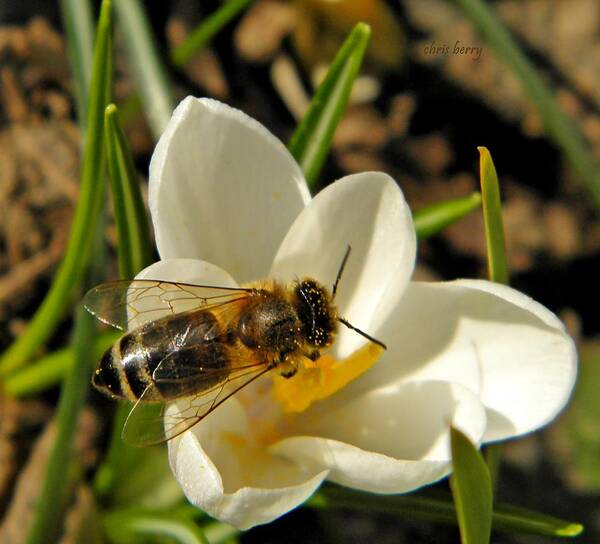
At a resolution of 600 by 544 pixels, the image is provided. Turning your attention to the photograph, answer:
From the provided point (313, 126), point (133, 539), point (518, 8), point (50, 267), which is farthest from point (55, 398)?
point (518, 8)

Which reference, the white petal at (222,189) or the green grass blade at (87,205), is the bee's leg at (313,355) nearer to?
the white petal at (222,189)

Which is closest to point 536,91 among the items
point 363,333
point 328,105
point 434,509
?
point 328,105

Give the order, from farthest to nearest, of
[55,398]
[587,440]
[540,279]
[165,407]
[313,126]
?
[540,279] → [587,440] → [55,398] → [313,126] → [165,407]

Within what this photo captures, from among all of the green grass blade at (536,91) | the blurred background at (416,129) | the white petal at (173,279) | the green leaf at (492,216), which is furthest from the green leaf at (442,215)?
the blurred background at (416,129)

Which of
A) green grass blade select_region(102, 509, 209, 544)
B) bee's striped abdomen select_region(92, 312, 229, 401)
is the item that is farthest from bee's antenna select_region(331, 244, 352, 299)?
A: green grass blade select_region(102, 509, 209, 544)

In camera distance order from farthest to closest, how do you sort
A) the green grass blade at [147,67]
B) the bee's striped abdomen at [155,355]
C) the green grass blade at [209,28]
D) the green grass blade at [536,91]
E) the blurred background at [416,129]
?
1. the blurred background at [416,129]
2. the green grass blade at [536,91]
3. the green grass blade at [209,28]
4. the green grass blade at [147,67]
5. the bee's striped abdomen at [155,355]

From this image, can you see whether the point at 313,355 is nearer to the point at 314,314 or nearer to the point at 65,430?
the point at 314,314

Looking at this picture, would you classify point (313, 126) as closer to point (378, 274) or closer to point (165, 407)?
point (378, 274)
